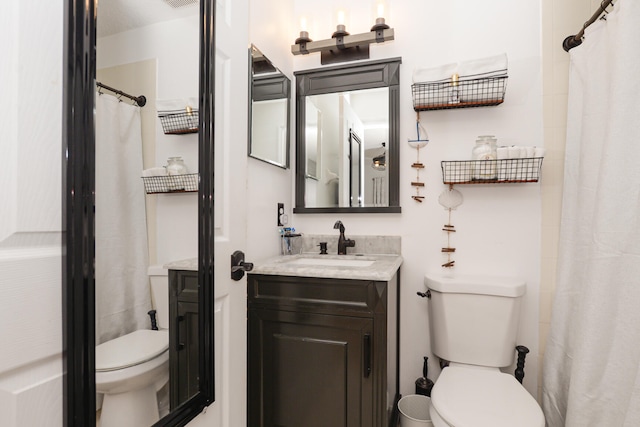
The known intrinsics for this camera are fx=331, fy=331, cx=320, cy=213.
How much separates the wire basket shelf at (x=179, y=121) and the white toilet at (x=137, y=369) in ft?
1.31

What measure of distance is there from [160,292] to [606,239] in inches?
58.6

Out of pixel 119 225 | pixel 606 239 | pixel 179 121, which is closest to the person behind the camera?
pixel 119 225

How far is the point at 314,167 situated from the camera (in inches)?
81.1

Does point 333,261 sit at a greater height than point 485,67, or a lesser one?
lesser

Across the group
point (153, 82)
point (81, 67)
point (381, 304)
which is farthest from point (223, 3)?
point (381, 304)

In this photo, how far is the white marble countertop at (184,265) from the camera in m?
0.96

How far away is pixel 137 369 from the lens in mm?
843

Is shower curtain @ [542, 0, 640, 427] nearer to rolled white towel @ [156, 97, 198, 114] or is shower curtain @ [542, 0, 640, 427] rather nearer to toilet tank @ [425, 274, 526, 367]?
toilet tank @ [425, 274, 526, 367]

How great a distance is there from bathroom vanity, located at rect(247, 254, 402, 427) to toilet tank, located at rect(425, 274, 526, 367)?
333mm

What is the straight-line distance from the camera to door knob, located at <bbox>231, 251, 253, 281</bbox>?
130 cm

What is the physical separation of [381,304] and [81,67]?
1.17 m

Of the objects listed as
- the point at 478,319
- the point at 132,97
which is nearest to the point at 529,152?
the point at 478,319

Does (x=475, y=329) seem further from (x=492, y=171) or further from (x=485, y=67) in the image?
(x=485, y=67)

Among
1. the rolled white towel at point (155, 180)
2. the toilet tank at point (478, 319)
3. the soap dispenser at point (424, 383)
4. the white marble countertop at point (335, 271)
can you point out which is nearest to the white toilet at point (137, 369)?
the rolled white towel at point (155, 180)
